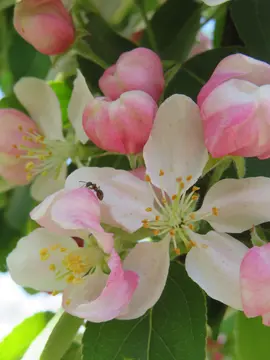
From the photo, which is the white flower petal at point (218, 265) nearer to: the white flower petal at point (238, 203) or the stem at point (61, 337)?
the white flower petal at point (238, 203)

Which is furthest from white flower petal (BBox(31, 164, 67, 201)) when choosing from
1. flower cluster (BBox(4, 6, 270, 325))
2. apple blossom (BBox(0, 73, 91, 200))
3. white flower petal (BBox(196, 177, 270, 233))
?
white flower petal (BBox(196, 177, 270, 233))

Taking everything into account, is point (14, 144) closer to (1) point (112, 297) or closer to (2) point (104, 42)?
(2) point (104, 42)

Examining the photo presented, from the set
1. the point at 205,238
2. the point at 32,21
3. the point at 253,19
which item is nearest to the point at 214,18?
the point at 253,19

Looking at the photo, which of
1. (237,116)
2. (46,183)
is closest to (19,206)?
(46,183)

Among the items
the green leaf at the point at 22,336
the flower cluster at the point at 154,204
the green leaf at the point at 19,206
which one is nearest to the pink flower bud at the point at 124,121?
the flower cluster at the point at 154,204

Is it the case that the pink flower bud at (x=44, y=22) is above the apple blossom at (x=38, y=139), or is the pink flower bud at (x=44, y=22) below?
above

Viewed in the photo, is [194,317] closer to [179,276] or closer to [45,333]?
[179,276]

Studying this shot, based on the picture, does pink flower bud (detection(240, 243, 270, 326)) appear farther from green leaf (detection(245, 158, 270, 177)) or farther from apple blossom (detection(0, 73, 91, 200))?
apple blossom (detection(0, 73, 91, 200))
